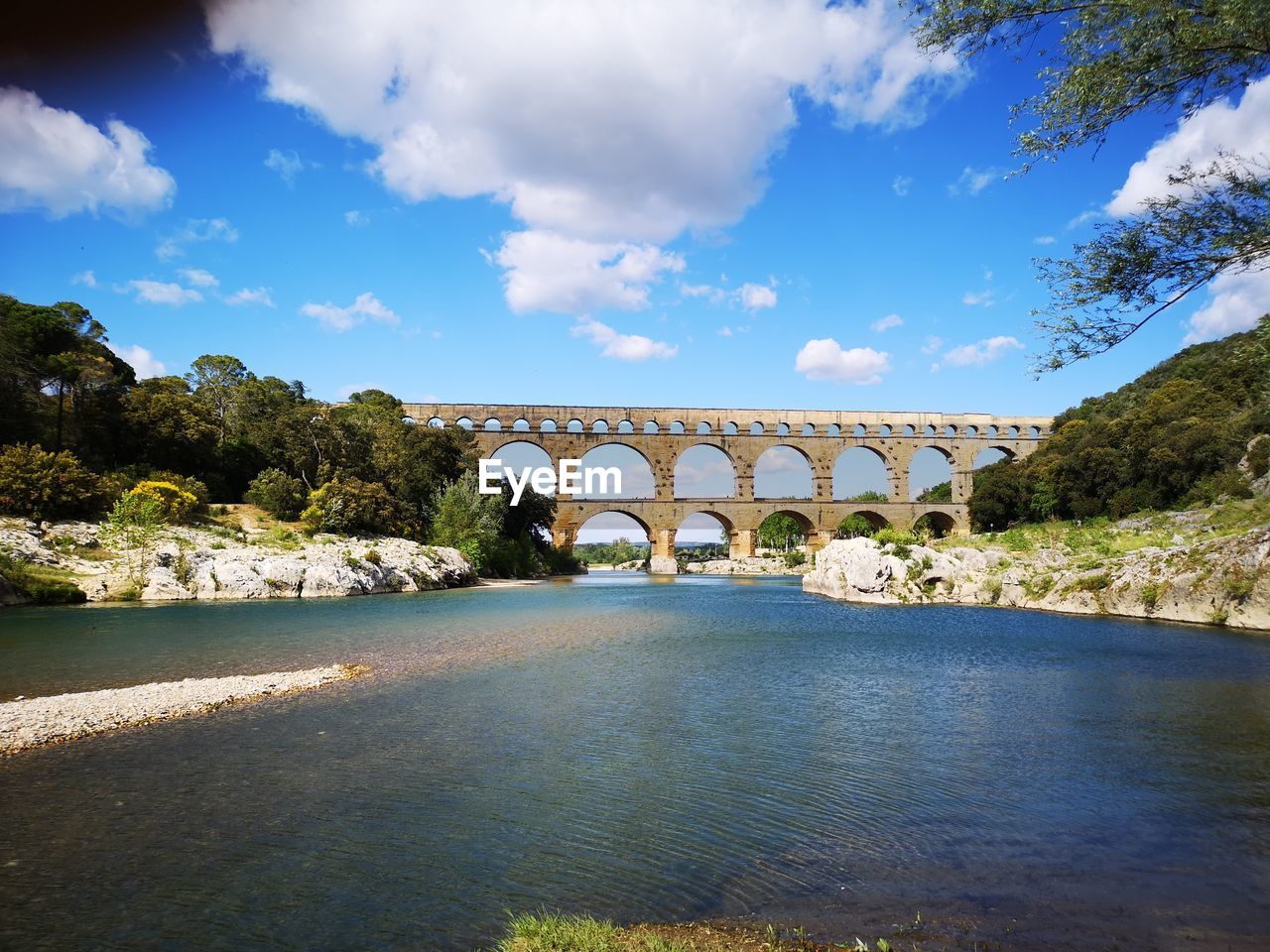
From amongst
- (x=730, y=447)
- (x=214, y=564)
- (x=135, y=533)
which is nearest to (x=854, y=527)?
(x=730, y=447)

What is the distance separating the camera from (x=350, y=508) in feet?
106

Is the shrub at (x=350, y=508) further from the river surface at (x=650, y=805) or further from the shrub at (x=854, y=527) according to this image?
the shrub at (x=854, y=527)

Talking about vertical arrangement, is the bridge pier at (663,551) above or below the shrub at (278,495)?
below

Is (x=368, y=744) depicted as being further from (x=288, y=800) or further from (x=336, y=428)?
(x=336, y=428)

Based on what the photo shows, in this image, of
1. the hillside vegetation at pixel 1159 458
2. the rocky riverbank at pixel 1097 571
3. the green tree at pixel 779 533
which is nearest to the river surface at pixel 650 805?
the rocky riverbank at pixel 1097 571

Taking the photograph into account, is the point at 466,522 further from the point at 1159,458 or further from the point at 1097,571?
the point at 1159,458

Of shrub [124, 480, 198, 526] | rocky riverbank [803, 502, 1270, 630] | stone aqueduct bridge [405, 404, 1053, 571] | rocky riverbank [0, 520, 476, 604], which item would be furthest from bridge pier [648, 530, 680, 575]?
shrub [124, 480, 198, 526]

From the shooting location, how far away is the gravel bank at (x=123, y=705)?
7367mm

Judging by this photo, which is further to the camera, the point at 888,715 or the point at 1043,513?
the point at 1043,513

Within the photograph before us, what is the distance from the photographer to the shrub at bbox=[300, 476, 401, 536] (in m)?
31.9

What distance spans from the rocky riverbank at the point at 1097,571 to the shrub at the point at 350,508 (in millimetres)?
19177

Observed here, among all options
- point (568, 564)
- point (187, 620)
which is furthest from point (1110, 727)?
point (568, 564)

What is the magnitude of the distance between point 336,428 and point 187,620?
21688 millimetres

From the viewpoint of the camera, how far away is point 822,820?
5371 millimetres
